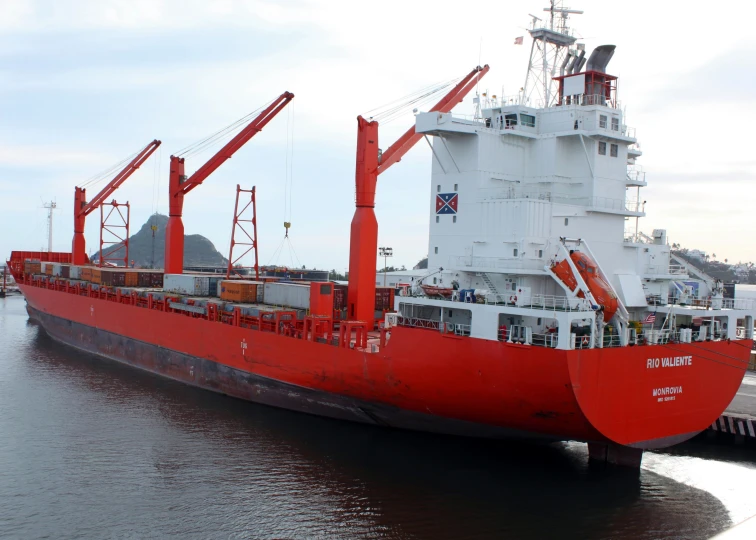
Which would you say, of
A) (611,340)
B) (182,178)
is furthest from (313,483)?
(182,178)

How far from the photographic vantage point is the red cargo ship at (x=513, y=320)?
1580cm

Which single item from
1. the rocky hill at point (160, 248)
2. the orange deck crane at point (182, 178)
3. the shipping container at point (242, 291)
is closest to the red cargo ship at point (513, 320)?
the shipping container at point (242, 291)

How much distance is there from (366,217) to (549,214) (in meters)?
6.20

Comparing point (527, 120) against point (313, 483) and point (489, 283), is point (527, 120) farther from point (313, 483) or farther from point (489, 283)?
point (313, 483)

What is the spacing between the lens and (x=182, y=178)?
32656 mm

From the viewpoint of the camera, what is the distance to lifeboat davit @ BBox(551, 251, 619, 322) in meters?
16.2

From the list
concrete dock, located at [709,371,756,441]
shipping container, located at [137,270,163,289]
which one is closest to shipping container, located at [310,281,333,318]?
concrete dock, located at [709,371,756,441]

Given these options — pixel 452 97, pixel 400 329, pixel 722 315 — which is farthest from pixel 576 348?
pixel 452 97

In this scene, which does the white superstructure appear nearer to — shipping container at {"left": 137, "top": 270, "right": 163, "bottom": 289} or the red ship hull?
the red ship hull

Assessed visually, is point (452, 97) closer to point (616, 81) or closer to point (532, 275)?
point (616, 81)

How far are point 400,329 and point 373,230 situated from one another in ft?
17.0

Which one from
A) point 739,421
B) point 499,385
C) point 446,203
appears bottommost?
point 739,421

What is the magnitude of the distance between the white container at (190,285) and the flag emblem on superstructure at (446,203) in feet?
42.9

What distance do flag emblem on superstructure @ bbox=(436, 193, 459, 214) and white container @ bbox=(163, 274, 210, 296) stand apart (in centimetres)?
1307
